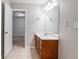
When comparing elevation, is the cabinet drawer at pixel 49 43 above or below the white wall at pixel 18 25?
below

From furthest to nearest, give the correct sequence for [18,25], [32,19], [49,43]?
[18,25], [32,19], [49,43]

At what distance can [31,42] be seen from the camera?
22.1ft

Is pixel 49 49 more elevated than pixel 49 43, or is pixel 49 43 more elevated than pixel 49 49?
pixel 49 43

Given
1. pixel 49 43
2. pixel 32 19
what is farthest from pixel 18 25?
pixel 49 43

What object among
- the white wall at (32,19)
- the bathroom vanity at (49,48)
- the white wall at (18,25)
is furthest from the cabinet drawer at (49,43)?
the white wall at (18,25)

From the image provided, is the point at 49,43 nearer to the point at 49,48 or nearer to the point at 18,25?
the point at 49,48

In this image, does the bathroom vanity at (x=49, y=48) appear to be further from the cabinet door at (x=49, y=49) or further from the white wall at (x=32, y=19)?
the white wall at (x=32, y=19)

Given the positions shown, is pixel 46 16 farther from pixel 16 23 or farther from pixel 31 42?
pixel 16 23

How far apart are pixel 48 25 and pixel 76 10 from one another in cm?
420

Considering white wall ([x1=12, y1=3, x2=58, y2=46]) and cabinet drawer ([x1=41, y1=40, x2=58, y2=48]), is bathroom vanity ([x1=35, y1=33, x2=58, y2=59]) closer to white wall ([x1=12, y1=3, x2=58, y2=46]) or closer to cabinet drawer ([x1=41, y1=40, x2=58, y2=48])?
cabinet drawer ([x1=41, y1=40, x2=58, y2=48])

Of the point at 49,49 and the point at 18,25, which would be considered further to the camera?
the point at 18,25

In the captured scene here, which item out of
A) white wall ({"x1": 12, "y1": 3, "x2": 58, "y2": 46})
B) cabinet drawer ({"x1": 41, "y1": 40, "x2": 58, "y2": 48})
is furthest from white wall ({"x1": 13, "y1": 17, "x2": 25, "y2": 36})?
cabinet drawer ({"x1": 41, "y1": 40, "x2": 58, "y2": 48})

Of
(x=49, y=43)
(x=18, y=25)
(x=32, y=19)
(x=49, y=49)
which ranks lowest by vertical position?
(x=49, y=49)

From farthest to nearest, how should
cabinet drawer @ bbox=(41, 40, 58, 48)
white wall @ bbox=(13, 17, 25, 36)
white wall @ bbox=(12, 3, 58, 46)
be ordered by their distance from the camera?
white wall @ bbox=(13, 17, 25, 36), white wall @ bbox=(12, 3, 58, 46), cabinet drawer @ bbox=(41, 40, 58, 48)
